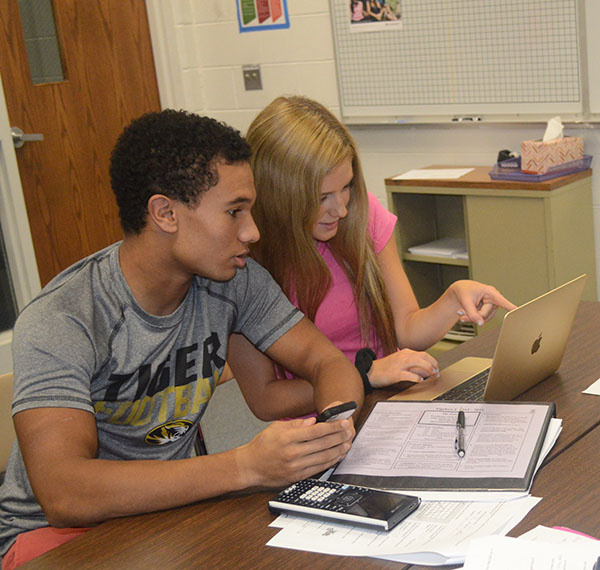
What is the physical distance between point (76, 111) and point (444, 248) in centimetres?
166

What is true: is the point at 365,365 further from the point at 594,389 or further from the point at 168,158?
the point at 168,158

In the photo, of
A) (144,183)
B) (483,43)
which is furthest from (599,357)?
(483,43)

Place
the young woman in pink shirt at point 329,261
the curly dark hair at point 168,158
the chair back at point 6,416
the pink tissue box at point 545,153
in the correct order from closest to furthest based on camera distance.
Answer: the curly dark hair at point 168,158 < the chair back at point 6,416 < the young woman in pink shirt at point 329,261 < the pink tissue box at point 545,153

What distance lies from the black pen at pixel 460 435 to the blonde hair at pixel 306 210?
0.59 metres

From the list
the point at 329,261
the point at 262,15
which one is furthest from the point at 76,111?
the point at 329,261

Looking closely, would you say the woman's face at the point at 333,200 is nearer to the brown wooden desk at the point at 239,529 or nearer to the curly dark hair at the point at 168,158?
the curly dark hair at the point at 168,158

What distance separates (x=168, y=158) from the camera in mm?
1405

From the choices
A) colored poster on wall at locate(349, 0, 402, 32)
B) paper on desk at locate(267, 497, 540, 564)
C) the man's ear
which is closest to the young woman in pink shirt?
the man's ear

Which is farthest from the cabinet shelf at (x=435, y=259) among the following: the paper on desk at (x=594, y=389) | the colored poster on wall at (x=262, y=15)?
the paper on desk at (x=594, y=389)

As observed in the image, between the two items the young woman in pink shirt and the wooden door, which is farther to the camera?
the wooden door

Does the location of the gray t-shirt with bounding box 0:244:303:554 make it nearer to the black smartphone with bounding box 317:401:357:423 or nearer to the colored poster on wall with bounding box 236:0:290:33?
the black smartphone with bounding box 317:401:357:423

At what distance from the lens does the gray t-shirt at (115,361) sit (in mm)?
1281

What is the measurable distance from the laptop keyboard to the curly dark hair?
550 mm

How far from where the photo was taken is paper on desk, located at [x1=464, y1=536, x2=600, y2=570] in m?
0.93
